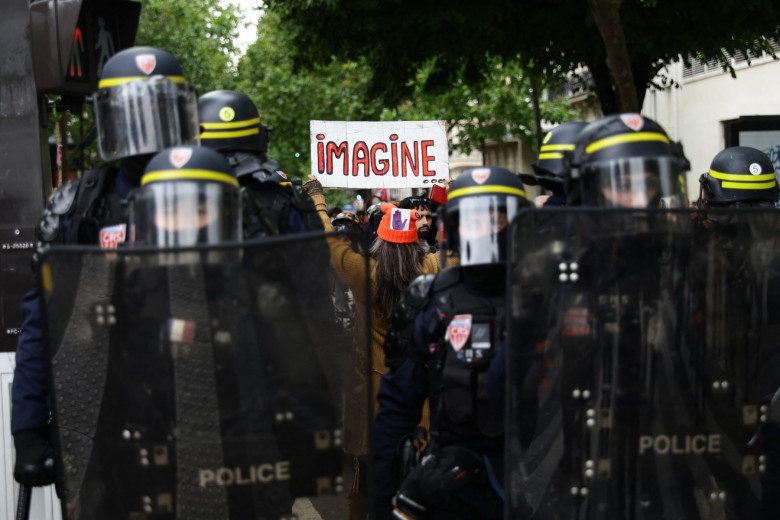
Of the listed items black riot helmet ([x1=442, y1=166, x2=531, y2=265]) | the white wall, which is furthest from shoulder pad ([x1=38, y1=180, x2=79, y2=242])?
the white wall

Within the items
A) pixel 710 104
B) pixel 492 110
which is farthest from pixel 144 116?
pixel 710 104

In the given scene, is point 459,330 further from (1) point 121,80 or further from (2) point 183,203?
(1) point 121,80

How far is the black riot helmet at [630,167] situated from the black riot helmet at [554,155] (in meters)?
1.01

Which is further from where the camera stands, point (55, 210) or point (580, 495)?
point (55, 210)

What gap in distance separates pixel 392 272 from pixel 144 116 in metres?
2.05

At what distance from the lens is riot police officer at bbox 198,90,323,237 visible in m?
4.34

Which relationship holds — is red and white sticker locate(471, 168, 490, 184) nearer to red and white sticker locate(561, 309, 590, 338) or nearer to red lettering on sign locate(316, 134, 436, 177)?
red and white sticker locate(561, 309, 590, 338)

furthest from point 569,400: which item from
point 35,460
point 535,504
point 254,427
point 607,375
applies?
point 35,460

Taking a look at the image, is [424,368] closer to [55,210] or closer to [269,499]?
[269,499]

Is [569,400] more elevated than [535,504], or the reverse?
[569,400]

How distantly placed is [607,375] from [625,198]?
1.80ft

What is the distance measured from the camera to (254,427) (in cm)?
286

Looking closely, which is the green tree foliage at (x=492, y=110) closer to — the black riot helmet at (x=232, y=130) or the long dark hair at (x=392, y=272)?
the long dark hair at (x=392, y=272)

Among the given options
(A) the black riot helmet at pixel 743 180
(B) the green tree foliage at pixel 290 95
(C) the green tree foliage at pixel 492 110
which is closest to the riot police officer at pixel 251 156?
(A) the black riot helmet at pixel 743 180
